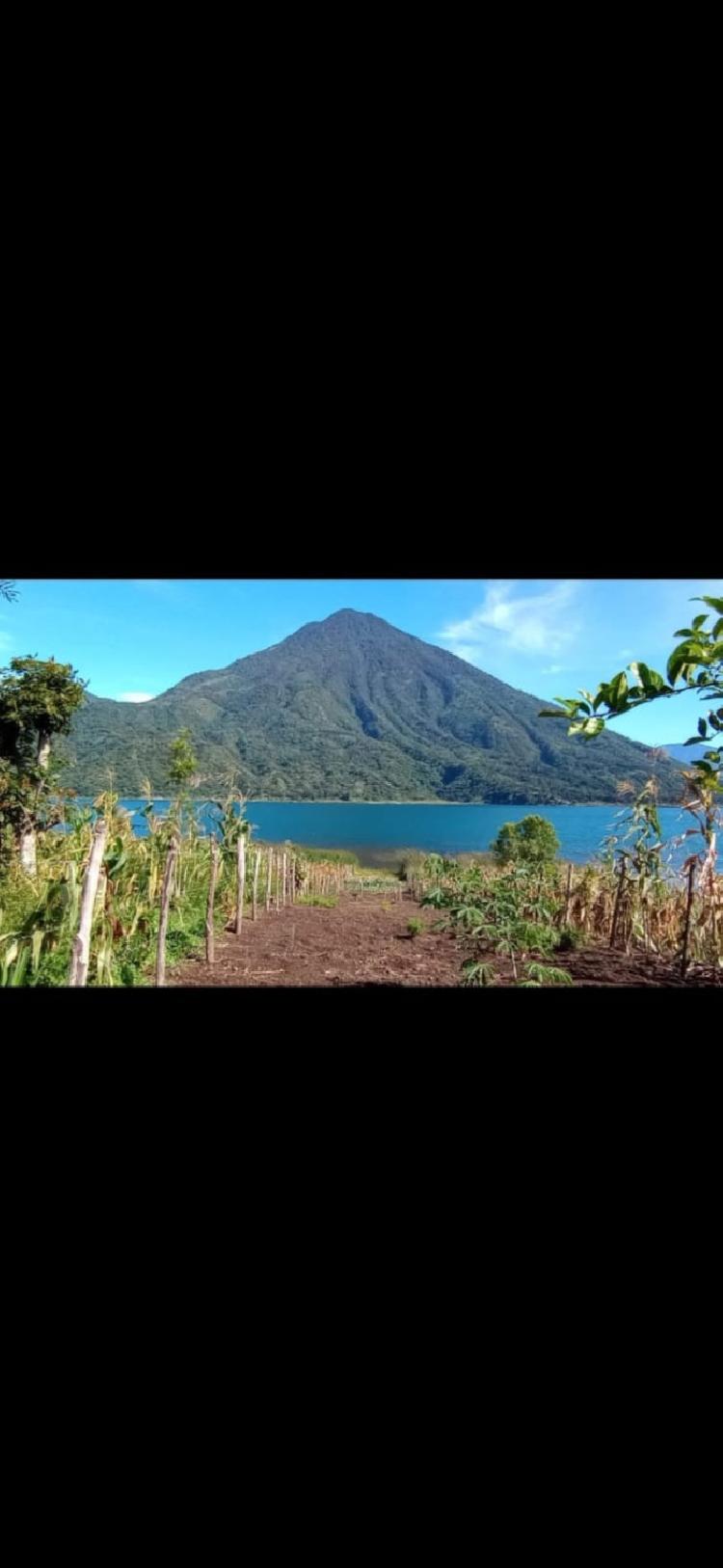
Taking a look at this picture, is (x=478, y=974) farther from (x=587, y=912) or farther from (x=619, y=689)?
(x=619, y=689)

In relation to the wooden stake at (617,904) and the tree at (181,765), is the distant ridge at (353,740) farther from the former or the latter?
the wooden stake at (617,904)

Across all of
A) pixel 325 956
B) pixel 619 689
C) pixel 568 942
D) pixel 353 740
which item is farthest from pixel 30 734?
pixel 353 740

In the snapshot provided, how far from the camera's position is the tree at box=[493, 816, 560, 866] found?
22.7 ft

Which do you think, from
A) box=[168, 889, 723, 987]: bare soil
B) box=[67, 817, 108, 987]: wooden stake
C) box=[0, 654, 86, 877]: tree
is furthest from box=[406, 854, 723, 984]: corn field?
box=[0, 654, 86, 877]: tree

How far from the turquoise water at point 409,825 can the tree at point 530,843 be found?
196 mm

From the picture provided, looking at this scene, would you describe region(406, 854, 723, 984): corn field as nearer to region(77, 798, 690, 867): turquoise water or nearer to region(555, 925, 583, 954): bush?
region(555, 925, 583, 954): bush

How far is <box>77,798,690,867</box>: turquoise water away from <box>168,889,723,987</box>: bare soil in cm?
99

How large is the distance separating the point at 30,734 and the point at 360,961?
3071mm

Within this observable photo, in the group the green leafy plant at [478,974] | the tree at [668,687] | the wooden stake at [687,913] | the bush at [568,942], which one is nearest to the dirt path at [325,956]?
the green leafy plant at [478,974]

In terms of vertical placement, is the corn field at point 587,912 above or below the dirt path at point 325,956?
above

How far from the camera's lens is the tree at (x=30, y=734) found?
12.9 ft
